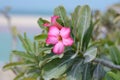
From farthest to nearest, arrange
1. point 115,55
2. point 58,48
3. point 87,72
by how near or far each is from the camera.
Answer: point 115,55, point 87,72, point 58,48

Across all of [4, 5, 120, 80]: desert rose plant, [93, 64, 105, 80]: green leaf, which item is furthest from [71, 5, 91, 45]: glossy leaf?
[93, 64, 105, 80]: green leaf

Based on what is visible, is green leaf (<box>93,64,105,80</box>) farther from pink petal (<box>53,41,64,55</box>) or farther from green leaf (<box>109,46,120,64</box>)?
pink petal (<box>53,41,64,55</box>)

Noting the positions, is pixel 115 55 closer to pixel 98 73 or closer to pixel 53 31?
pixel 98 73

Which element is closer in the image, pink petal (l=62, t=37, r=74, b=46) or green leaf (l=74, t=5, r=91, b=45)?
pink petal (l=62, t=37, r=74, b=46)

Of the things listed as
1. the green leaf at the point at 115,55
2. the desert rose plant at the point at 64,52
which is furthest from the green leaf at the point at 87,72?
the green leaf at the point at 115,55

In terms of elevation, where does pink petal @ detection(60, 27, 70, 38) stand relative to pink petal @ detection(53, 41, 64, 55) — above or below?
above

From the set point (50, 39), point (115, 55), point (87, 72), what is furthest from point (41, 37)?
point (115, 55)

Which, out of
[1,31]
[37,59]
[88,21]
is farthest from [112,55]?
[1,31]
